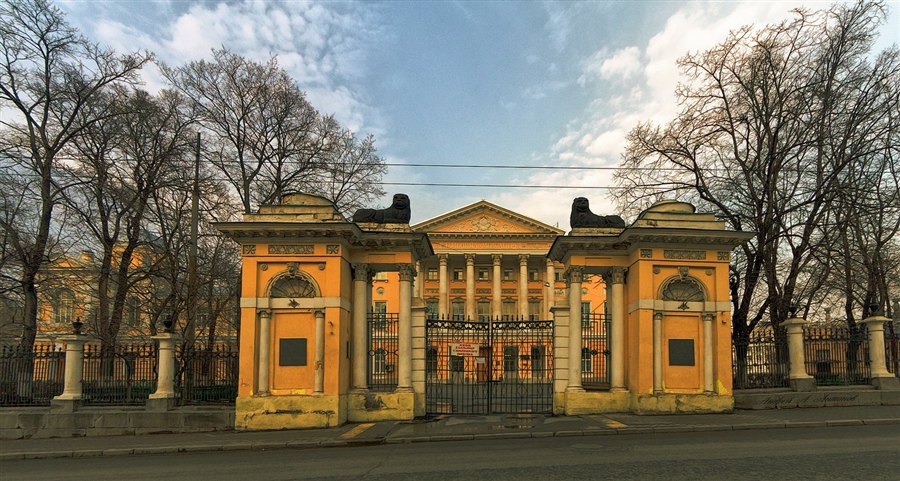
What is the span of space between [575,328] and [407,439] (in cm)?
599

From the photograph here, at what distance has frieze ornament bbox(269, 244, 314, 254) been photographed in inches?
607

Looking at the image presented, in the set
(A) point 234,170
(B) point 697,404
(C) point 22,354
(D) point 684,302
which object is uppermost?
(A) point 234,170

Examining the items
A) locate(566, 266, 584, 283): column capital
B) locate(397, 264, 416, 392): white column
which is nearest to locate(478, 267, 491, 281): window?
locate(566, 266, 584, 283): column capital

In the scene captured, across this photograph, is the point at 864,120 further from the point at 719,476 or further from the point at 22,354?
the point at 22,354

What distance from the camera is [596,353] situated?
16.8m

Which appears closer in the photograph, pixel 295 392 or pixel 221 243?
pixel 295 392

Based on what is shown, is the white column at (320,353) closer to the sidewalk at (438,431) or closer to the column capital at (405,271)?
the sidewalk at (438,431)

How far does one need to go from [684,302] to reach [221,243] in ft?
59.2

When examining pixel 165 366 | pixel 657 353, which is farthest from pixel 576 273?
pixel 165 366

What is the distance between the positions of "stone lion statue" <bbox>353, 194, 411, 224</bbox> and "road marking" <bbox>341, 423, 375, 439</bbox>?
17.4 ft

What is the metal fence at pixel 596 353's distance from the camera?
1711 centimetres

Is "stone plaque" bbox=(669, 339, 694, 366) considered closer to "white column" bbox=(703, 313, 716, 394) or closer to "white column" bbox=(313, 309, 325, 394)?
"white column" bbox=(703, 313, 716, 394)

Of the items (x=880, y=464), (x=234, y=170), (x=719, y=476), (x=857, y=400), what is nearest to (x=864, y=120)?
(x=857, y=400)

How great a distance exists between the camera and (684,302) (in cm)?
1611
